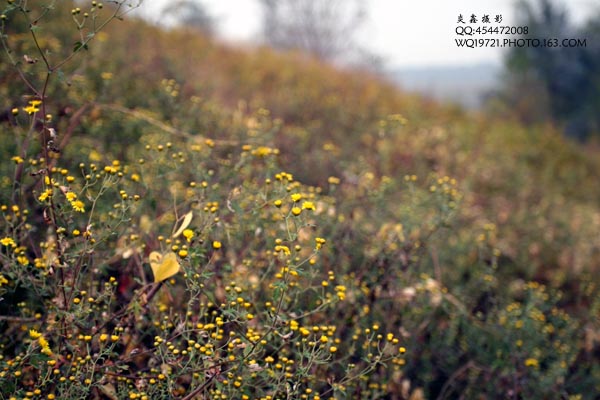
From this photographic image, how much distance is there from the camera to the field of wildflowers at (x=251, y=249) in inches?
69.9

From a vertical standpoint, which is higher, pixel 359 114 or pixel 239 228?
pixel 239 228

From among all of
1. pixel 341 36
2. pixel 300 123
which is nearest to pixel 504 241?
pixel 300 123

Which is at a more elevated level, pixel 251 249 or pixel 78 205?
pixel 78 205

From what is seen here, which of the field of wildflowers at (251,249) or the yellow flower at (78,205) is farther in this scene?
the field of wildflowers at (251,249)

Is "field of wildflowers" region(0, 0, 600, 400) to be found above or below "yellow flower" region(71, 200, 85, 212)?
below

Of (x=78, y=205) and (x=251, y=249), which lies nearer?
(x=78, y=205)

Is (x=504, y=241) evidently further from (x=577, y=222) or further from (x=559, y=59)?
(x=559, y=59)

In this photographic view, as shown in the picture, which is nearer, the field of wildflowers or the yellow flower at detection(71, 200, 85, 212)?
the yellow flower at detection(71, 200, 85, 212)

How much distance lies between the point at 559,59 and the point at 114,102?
13351 mm

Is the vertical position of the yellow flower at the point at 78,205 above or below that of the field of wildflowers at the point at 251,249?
above

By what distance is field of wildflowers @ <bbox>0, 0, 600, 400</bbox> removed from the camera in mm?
1774

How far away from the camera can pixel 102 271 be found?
2.04 m

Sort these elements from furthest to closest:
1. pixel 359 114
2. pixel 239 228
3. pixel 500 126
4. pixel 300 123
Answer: pixel 500 126 → pixel 359 114 → pixel 300 123 → pixel 239 228

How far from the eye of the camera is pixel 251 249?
2.56 metres
